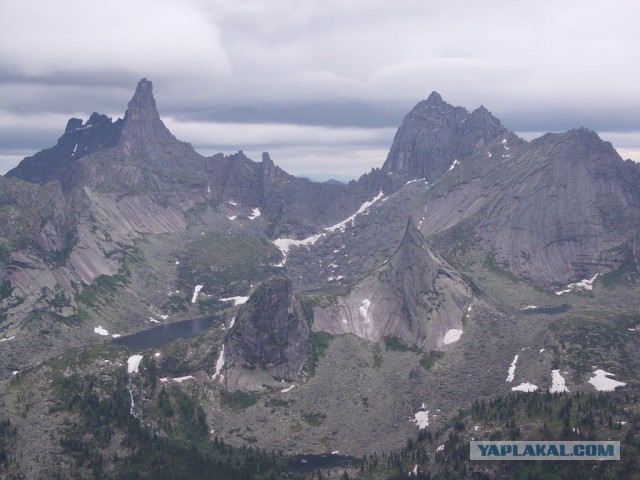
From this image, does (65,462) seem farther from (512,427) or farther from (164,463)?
(512,427)

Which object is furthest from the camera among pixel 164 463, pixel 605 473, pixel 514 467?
pixel 164 463

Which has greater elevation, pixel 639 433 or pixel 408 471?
pixel 639 433

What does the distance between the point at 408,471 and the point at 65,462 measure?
89139mm

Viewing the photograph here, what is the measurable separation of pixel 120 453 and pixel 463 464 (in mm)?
90167

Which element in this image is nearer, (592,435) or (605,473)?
(605,473)

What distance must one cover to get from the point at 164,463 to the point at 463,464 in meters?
77.9

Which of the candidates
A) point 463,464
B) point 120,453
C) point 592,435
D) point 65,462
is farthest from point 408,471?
point 65,462

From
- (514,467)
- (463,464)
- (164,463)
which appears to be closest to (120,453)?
(164,463)

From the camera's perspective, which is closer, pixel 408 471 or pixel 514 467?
pixel 514 467

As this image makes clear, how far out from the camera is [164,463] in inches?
7766

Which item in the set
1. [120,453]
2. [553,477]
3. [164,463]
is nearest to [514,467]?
[553,477]

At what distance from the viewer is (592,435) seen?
18638 centimetres

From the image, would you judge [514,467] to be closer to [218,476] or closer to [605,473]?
[605,473]

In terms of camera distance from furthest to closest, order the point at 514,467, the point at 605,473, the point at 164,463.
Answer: the point at 164,463
the point at 514,467
the point at 605,473
